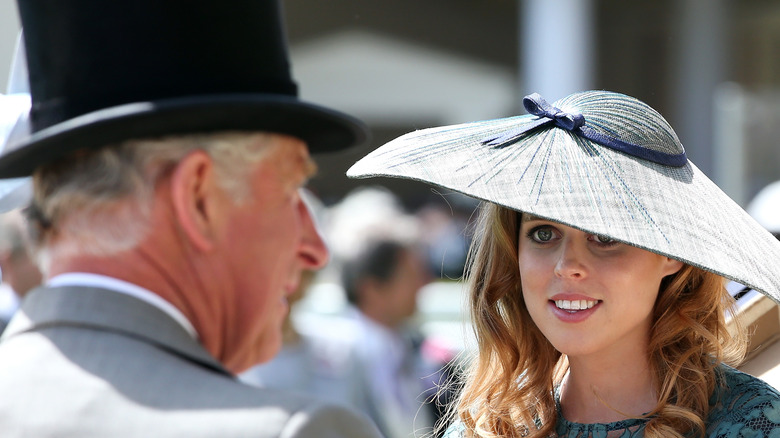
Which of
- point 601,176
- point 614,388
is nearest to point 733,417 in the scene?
point 614,388

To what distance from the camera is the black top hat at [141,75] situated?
4.40 ft

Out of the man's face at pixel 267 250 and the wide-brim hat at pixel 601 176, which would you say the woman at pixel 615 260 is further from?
the man's face at pixel 267 250

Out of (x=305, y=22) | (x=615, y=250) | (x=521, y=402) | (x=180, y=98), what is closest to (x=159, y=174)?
(x=180, y=98)

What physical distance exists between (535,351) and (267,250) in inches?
44.3

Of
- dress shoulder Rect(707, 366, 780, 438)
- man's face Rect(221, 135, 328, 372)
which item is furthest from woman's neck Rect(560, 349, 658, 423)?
man's face Rect(221, 135, 328, 372)

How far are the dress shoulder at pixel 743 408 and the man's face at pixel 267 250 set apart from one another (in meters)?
0.93

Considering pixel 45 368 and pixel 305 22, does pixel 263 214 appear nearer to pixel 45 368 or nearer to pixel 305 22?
pixel 45 368

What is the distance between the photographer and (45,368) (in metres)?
1.30

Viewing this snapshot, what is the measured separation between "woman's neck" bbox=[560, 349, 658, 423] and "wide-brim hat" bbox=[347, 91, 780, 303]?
0.36 m

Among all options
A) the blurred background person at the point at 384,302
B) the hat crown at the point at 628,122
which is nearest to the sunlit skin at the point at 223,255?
the hat crown at the point at 628,122

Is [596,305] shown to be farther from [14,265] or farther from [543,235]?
[14,265]

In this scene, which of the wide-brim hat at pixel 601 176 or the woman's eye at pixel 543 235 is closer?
the wide-brim hat at pixel 601 176

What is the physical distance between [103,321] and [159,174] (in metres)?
0.22

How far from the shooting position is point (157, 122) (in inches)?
52.6
